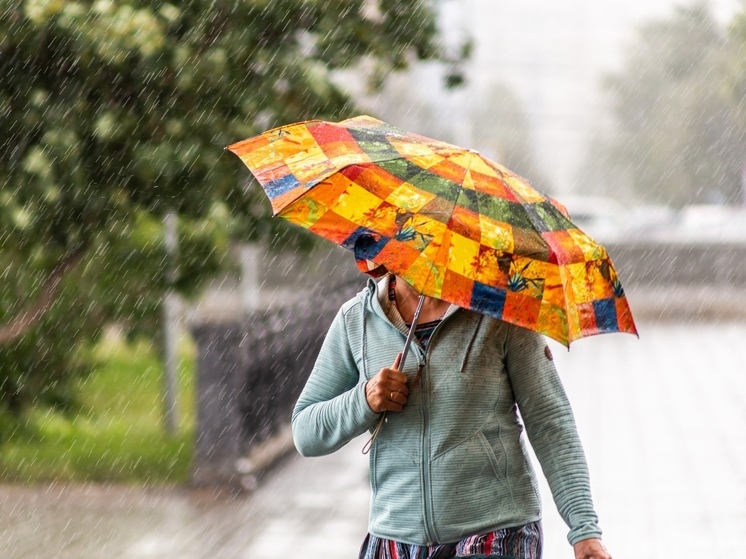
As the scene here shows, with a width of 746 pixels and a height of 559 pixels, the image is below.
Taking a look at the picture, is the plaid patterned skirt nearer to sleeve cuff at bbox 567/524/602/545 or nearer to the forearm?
sleeve cuff at bbox 567/524/602/545

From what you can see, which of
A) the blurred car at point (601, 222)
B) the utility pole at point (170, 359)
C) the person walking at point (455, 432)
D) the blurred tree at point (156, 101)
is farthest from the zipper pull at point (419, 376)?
the blurred car at point (601, 222)

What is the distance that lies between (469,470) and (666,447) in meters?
7.08

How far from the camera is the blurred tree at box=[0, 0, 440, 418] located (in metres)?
6.27

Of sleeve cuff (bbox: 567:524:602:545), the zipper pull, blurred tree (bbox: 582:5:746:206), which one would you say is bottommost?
sleeve cuff (bbox: 567:524:602:545)

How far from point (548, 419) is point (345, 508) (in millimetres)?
5092

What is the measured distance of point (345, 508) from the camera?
7969 mm

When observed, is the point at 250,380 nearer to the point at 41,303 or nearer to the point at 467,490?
the point at 41,303

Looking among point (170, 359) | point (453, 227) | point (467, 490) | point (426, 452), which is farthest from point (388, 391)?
point (170, 359)

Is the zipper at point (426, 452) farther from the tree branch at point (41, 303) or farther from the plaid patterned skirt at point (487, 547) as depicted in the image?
the tree branch at point (41, 303)

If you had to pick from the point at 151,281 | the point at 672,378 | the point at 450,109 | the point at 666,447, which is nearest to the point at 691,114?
the point at 450,109

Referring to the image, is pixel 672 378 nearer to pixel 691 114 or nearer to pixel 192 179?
pixel 192 179

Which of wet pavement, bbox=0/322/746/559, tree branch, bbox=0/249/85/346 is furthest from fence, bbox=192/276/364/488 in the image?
tree branch, bbox=0/249/85/346

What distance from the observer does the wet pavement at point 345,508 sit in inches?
276

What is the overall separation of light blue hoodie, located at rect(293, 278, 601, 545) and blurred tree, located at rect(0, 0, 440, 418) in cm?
351
